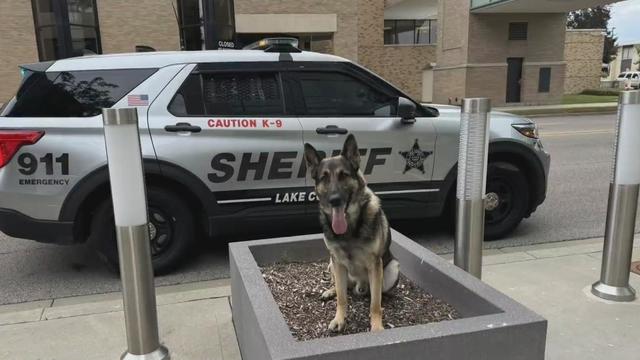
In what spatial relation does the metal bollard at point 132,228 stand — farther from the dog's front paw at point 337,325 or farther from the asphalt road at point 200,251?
the asphalt road at point 200,251

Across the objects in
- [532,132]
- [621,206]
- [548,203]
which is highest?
[532,132]

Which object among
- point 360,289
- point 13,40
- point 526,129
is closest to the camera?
point 360,289

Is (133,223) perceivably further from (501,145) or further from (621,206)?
(501,145)

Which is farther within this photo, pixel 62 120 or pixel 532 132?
pixel 532 132

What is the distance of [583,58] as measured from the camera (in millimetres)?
41906

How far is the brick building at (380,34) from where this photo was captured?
22438mm

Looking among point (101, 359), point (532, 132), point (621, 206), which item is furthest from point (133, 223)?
point (532, 132)

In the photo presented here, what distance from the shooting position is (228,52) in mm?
4922

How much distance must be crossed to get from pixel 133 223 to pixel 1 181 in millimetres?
2179

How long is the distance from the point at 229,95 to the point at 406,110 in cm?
167

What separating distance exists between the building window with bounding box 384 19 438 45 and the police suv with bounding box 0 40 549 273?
32.7 metres

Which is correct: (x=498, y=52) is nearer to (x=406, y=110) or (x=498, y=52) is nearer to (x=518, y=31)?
(x=518, y=31)

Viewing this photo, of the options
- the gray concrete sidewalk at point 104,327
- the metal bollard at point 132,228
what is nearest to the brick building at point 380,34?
the gray concrete sidewalk at point 104,327

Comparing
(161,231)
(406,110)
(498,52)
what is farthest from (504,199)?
(498,52)
